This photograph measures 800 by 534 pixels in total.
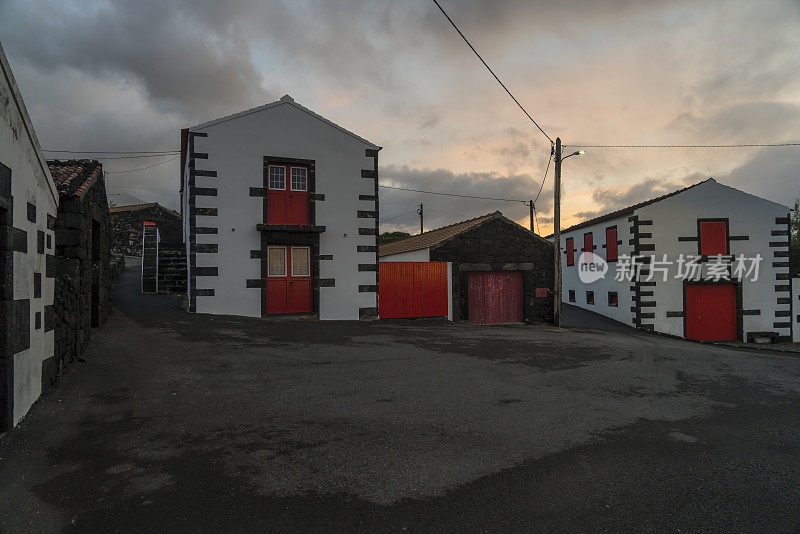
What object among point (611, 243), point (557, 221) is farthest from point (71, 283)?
point (611, 243)

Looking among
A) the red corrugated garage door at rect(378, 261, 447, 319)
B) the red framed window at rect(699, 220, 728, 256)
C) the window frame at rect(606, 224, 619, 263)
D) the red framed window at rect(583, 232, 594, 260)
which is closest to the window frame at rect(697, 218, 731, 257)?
the red framed window at rect(699, 220, 728, 256)

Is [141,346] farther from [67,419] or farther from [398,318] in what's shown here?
[398,318]

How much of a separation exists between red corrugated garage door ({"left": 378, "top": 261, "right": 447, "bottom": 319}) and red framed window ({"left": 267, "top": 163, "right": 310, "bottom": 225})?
126 inches

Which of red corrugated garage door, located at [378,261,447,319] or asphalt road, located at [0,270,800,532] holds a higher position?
red corrugated garage door, located at [378,261,447,319]

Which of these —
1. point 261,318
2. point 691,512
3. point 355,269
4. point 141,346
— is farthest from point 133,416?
point 355,269

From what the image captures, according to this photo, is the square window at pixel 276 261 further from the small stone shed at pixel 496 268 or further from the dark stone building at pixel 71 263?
the small stone shed at pixel 496 268

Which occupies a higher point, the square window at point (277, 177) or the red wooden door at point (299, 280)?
the square window at point (277, 177)

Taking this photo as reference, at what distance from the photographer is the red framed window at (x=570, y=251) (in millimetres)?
25609

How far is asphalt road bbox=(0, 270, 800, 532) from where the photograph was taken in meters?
3.30

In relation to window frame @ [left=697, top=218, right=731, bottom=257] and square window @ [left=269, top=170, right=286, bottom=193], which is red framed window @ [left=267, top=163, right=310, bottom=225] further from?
window frame @ [left=697, top=218, right=731, bottom=257]

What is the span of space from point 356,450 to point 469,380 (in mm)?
3258

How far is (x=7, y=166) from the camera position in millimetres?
4527

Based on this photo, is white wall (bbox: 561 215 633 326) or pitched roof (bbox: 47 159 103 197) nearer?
pitched roof (bbox: 47 159 103 197)

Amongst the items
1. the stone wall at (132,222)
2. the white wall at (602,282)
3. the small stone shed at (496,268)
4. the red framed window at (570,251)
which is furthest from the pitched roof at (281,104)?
the stone wall at (132,222)
